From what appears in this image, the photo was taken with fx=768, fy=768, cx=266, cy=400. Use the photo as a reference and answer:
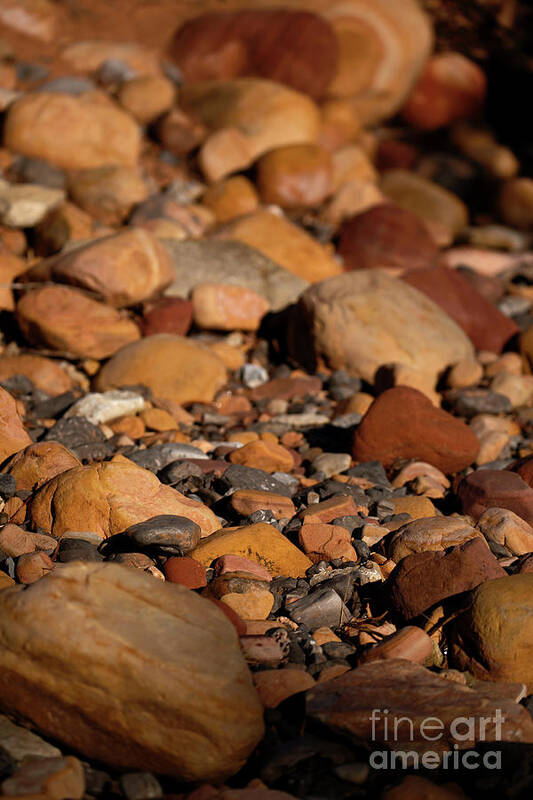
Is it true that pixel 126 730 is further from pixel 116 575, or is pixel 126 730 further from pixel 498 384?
pixel 498 384

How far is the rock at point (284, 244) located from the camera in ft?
22.5

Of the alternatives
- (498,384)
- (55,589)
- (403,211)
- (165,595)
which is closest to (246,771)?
(165,595)

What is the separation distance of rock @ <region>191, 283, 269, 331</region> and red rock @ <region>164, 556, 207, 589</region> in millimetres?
3090

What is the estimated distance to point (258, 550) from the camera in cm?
308

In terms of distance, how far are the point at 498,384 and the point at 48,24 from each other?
7641 mm

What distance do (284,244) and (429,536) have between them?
4377 mm

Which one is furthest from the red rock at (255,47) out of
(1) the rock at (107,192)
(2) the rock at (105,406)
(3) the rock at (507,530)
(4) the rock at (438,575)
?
(4) the rock at (438,575)

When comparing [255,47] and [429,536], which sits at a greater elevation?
[255,47]

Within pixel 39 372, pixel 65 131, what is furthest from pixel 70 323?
pixel 65 131

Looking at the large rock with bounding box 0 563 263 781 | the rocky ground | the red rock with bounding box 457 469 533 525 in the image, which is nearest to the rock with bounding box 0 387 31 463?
the rocky ground

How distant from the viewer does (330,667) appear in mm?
2562

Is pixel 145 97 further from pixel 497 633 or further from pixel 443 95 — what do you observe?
pixel 497 633

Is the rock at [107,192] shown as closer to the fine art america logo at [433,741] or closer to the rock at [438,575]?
the rock at [438,575]

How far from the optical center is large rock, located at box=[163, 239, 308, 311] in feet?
19.9
